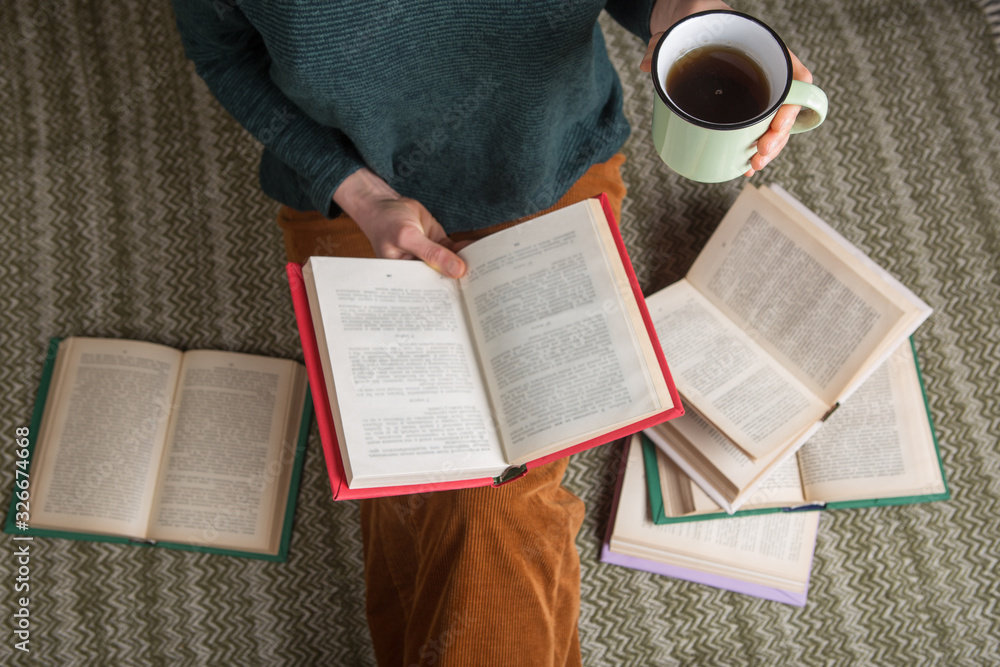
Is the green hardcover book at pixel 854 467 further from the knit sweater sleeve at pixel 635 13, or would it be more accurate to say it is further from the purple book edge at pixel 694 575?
the knit sweater sleeve at pixel 635 13

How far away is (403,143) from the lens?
776 millimetres

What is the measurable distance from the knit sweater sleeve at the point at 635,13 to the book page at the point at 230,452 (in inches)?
29.1

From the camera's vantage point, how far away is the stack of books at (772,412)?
0.92 m

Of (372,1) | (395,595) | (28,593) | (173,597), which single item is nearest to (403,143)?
(372,1)

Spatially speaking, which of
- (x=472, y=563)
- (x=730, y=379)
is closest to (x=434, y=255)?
(x=472, y=563)

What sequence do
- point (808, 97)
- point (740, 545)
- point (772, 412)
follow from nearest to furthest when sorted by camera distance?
1. point (808, 97)
2. point (772, 412)
3. point (740, 545)

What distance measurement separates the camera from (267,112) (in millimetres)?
743

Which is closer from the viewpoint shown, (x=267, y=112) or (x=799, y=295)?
(x=267, y=112)

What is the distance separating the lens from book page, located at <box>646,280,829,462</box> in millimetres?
911

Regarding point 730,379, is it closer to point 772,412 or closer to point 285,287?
point 772,412

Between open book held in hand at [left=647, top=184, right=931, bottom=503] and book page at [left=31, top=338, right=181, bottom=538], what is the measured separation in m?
0.82

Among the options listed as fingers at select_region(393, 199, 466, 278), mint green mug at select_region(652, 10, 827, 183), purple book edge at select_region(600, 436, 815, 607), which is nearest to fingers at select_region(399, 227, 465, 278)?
fingers at select_region(393, 199, 466, 278)

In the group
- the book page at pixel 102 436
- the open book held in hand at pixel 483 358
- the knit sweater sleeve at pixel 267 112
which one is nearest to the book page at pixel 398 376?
the open book held in hand at pixel 483 358

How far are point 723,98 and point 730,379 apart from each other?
0.52 meters
